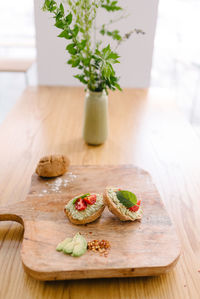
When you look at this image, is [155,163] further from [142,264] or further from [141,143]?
[142,264]

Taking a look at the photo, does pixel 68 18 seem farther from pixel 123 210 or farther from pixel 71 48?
pixel 123 210

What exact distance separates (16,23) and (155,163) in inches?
220

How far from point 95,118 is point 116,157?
18 cm

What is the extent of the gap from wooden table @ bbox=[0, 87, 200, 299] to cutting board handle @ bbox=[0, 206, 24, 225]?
3 centimetres

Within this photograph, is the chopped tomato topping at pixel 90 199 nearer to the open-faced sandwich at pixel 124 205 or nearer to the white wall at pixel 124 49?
the open-faced sandwich at pixel 124 205

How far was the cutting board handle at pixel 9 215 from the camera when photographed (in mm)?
776

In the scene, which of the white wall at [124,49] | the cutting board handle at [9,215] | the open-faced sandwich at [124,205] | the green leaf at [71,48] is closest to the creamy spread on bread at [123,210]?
the open-faced sandwich at [124,205]

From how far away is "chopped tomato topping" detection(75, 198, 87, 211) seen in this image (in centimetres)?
75

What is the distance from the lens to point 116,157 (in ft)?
3.76

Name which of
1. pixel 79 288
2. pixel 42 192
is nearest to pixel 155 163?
pixel 42 192

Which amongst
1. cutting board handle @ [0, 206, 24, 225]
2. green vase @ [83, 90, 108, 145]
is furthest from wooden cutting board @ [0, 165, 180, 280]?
green vase @ [83, 90, 108, 145]

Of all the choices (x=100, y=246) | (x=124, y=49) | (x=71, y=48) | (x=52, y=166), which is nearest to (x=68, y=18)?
(x=71, y=48)

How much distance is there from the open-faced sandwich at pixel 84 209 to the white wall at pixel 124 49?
116cm

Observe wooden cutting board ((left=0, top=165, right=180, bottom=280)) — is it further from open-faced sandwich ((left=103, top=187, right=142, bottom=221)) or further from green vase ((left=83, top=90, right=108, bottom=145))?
green vase ((left=83, top=90, right=108, bottom=145))
